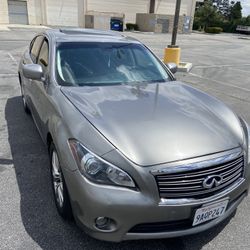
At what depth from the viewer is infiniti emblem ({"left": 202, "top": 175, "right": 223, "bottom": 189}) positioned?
2.09m

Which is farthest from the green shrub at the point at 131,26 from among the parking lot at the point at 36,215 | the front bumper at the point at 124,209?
the front bumper at the point at 124,209

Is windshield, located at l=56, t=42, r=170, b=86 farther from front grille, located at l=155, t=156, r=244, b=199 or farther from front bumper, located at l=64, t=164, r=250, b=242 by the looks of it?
front grille, located at l=155, t=156, r=244, b=199

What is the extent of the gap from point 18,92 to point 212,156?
553cm

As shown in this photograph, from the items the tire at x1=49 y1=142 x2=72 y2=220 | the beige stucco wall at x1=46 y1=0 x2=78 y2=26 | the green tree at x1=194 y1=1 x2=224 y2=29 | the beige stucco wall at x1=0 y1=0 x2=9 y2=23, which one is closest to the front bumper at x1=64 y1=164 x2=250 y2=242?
the tire at x1=49 y1=142 x2=72 y2=220

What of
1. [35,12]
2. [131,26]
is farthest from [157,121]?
[131,26]

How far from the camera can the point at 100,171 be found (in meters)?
2.05

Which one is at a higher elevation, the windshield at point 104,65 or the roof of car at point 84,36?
the roof of car at point 84,36

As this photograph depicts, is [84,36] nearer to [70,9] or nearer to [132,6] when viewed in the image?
[70,9]

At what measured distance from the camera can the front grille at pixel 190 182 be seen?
79.4 inches

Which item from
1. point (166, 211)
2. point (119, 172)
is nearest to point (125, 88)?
point (119, 172)

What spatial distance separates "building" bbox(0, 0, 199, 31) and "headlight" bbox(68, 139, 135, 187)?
36706mm

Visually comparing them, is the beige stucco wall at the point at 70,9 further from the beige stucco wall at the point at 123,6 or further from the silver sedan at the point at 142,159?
the silver sedan at the point at 142,159

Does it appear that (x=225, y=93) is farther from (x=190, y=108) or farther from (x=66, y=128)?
(x=66, y=128)

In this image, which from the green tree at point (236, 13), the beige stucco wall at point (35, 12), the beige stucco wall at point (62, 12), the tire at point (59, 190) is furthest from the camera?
the green tree at point (236, 13)
